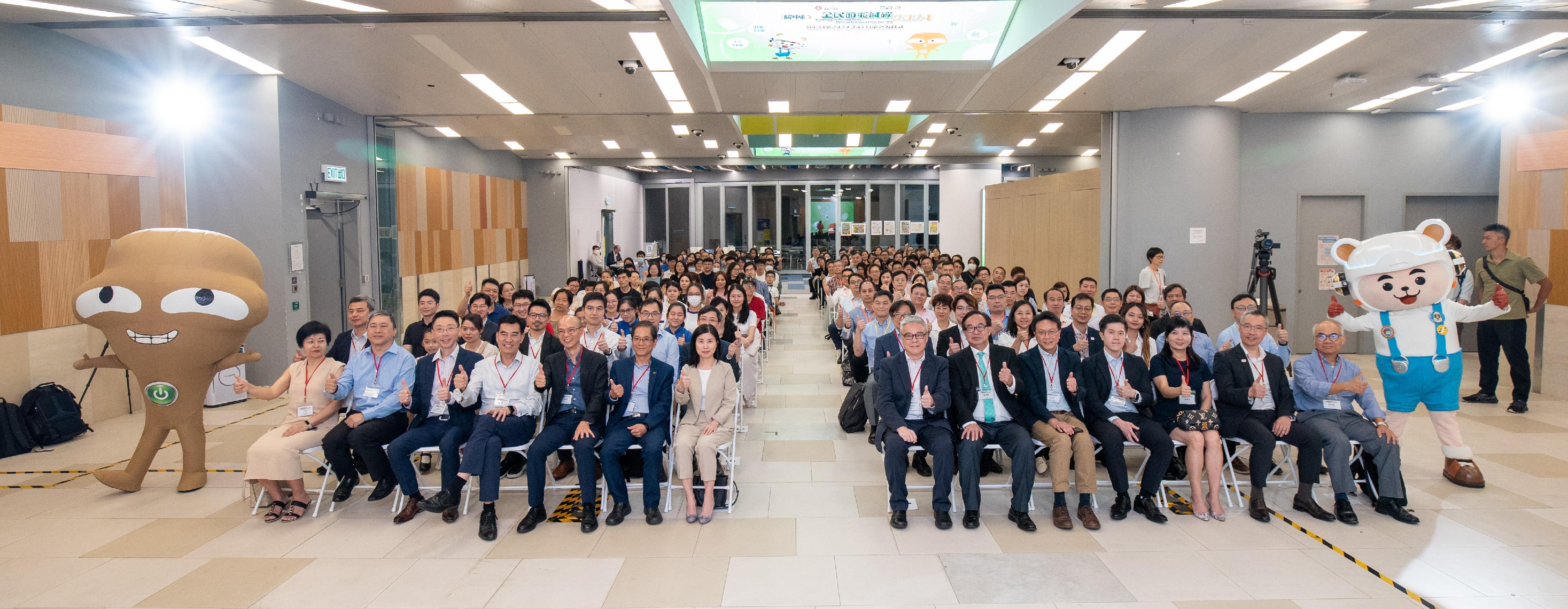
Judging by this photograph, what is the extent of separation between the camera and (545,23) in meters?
6.62

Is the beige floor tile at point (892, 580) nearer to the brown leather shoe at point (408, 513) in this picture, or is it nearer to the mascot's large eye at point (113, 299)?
the brown leather shoe at point (408, 513)

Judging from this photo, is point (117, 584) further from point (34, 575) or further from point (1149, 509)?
point (1149, 509)

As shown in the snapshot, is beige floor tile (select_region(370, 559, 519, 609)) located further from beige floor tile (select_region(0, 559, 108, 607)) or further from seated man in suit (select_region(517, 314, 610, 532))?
beige floor tile (select_region(0, 559, 108, 607))

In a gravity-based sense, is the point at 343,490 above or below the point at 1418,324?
below

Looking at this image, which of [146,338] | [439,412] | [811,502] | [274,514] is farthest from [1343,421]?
[146,338]

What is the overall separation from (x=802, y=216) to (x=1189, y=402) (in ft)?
69.2

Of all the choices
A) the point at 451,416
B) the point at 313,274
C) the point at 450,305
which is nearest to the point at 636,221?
the point at 450,305

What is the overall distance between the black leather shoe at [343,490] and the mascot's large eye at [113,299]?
179 cm

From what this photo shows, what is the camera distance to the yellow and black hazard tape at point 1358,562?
3.73 meters

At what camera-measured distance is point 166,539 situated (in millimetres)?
4594

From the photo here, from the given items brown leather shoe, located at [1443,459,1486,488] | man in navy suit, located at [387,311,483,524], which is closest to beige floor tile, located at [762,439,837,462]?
man in navy suit, located at [387,311,483,524]

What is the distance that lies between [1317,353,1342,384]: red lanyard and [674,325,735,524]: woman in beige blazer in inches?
146

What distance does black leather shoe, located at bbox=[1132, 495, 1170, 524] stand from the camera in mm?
4734

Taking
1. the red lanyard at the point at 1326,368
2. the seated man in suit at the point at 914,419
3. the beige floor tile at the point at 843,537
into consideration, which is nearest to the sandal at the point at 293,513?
the beige floor tile at the point at 843,537
